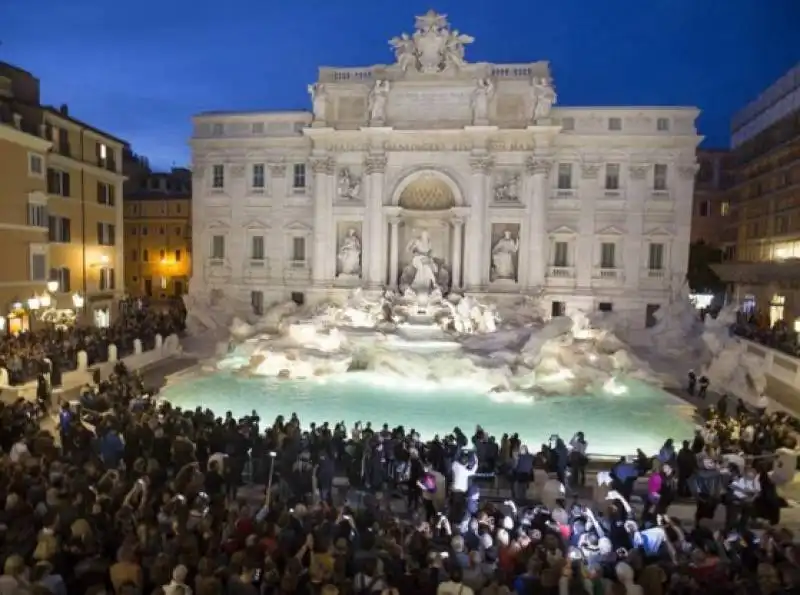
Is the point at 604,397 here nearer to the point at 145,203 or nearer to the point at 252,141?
the point at 252,141

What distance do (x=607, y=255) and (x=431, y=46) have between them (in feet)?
43.6

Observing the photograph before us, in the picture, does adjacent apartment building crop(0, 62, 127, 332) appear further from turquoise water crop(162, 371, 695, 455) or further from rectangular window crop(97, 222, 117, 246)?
turquoise water crop(162, 371, 695, 455)

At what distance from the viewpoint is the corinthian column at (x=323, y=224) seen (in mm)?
31422

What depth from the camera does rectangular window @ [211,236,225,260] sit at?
33.8 metres

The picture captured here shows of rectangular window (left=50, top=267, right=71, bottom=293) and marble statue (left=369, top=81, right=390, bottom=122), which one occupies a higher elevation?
marble statue (left=369, top=81, right=390, bottom=122)

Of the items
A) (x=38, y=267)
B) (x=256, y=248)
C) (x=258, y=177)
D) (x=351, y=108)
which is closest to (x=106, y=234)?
(x=38, y=267)

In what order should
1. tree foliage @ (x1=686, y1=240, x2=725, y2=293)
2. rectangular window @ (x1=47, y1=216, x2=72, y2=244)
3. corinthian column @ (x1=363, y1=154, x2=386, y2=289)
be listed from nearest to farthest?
rectangular window @ (x1=47, y1=216, x2=72, y2=244) → corinthian column @ (x1=363, y1=154, x2=386, y2=289) → tree foliage @ (x1=686, y1=240, x2=725, y2=293)

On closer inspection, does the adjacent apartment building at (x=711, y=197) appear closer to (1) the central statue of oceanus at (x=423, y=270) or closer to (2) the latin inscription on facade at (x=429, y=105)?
(1) the central statue of oceanus at (x=423, y=270)

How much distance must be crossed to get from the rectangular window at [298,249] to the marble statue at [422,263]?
18.6 feet

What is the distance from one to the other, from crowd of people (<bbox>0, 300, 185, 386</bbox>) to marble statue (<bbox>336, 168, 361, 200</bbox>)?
10564mm

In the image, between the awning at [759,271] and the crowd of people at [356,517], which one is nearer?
the crowd of people at [356,517]

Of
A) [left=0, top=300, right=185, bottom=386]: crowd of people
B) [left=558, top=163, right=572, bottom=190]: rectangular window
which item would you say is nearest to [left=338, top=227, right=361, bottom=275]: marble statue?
[left=0, top=300, right=185, bottom=386]: crowd of people

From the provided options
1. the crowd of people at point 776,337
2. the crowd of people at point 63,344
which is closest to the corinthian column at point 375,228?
the crowd of people at point 63,344

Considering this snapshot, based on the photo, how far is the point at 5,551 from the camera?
6918mm
